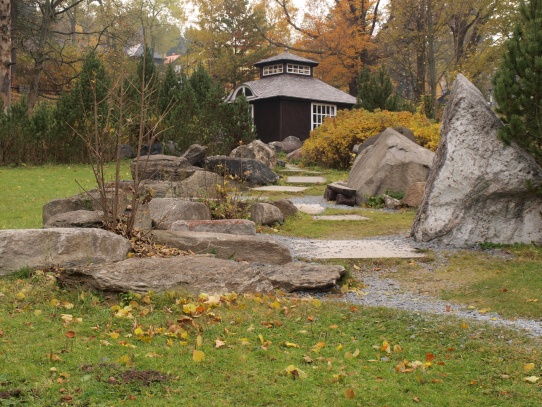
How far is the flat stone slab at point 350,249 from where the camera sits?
764cm

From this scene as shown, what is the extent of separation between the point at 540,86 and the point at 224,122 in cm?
1371

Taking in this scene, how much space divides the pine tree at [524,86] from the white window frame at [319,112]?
23207mm

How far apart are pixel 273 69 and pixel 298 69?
135 centimetres

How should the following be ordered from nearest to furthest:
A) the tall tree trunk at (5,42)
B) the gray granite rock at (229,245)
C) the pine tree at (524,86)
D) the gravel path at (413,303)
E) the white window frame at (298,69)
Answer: the gravel path at (413,303), the gray granite rock at (229,245), the pine tree at (524,86), the tall tree trunk at (5,42), the white window frame at (298,69)

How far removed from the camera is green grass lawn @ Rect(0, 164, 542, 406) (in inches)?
140

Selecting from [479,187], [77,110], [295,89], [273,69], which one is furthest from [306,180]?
[273,69]

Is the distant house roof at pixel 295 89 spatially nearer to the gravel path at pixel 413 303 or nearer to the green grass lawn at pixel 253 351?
the gravel path at pixel 413 303

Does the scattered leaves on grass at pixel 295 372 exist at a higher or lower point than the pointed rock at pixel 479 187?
lower

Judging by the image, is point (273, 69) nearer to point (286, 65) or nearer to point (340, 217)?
point (286, 65)

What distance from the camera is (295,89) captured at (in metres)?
31.2

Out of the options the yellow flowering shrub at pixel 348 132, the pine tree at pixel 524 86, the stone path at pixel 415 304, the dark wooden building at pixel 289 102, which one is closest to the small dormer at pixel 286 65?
the dark wooden building at pixel 289 102

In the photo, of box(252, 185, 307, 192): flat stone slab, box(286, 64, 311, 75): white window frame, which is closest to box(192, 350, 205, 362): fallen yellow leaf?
box(252, 185, 307, 192): flat stone slab

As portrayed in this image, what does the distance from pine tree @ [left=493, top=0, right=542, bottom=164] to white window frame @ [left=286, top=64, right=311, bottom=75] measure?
85.0 ft

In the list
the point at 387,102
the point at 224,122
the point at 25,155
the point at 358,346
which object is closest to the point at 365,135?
the point at 224,122
